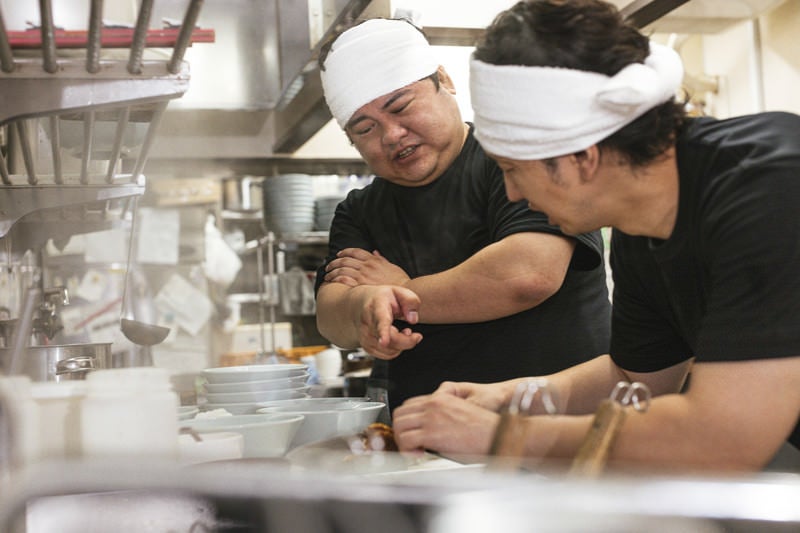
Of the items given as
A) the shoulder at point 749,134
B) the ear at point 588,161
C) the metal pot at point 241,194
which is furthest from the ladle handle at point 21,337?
the metal pot at point 241,194

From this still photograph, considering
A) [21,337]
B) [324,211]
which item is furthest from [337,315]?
[324,211]

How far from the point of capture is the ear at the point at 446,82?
1.64 metres

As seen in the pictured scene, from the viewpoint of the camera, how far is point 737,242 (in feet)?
2.82

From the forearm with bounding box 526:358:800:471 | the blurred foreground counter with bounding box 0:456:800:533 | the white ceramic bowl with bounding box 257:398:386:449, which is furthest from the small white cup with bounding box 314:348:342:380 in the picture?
the blurred foreground counter with bounding box 0:456:800:533

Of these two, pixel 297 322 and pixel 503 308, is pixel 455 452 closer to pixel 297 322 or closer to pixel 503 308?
pixel 503 308

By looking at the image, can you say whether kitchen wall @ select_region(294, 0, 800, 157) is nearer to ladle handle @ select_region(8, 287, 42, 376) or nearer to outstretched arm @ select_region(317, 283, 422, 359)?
outstretched arm @ select_region(317, 283, 422, 359)

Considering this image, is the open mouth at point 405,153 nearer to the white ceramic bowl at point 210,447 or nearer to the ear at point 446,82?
the ear at point 446,82

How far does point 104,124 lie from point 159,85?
0.45 metres

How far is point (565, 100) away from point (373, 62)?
0.69 meters

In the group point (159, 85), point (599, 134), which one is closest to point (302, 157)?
point (159, 85)

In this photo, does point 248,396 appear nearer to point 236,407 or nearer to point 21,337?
point 236,407

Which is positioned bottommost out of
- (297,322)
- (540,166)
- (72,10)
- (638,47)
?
(297,322)

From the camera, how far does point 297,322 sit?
4.28m

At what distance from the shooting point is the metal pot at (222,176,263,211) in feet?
13.8
